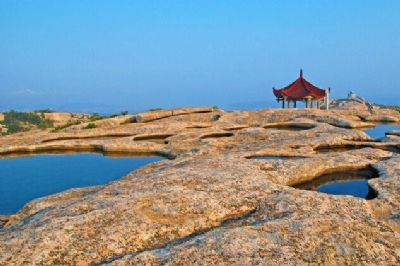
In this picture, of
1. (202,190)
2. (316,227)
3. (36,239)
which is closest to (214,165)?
(202,190)

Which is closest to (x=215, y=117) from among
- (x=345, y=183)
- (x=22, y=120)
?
(x=345, y=183)

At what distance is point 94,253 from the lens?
14445 mm

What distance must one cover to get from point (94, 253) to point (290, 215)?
24.5ft

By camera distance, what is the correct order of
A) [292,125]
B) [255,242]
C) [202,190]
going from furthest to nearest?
[292,125], [202,190], [255,242]

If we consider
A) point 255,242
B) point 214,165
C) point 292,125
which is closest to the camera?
point 255,242

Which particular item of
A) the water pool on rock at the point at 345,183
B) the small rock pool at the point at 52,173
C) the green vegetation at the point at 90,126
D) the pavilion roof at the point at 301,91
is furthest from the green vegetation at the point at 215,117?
the water pool on rock at the point at 345,183

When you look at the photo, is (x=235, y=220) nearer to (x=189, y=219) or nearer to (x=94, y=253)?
(x=189, y=219)

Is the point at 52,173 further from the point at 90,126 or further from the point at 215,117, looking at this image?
the point at 215,117

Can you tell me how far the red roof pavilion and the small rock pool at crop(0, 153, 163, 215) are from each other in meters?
48.1

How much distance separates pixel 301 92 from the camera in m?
80.5

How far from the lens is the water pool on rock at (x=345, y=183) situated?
23.8m

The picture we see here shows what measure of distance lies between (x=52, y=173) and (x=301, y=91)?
187 feet

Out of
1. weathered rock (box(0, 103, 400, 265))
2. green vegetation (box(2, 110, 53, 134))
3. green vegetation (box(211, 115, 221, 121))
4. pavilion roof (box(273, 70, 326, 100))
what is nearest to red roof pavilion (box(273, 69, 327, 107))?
pavilion roof (box(273, 70, 326, 100))

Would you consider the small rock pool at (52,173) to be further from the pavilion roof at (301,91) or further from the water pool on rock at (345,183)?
the pavilion roof at (301,91)
